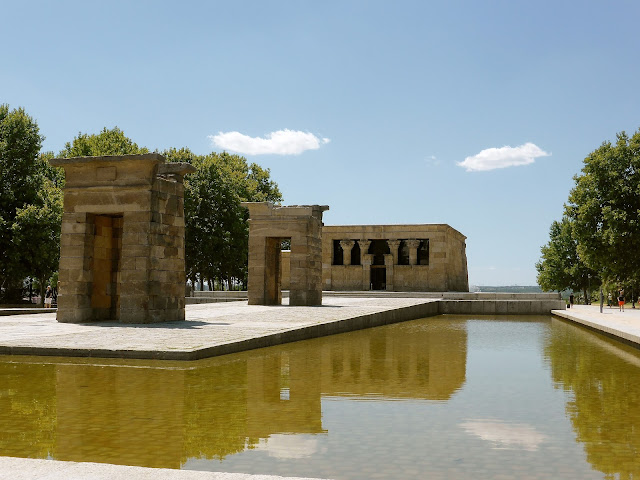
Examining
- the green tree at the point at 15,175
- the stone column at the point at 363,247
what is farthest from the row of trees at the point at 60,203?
the stone column at the point at 363,247

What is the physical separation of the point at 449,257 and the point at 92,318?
3502 cm

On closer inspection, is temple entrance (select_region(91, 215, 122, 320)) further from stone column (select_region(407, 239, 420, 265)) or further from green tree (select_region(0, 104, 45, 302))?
stone column (select_region(407, 239, 420, 265))

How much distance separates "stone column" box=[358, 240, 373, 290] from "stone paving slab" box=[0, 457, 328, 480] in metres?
44.7

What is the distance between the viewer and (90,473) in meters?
3.92

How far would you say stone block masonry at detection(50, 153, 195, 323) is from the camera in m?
16.1

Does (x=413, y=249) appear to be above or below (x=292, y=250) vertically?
above

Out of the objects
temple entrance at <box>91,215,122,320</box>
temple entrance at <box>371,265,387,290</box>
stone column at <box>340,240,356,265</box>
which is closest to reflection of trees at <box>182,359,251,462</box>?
temple entrance at <box>91,215,122,320</box>

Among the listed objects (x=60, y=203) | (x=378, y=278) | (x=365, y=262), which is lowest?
(x=378, y=278)

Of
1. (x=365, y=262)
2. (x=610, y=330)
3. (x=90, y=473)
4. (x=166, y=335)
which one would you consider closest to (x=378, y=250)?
(x=365, y=262)

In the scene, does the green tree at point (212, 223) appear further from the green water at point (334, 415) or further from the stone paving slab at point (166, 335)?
the green water at point (334, 415)

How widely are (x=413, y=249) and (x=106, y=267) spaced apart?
3272cm

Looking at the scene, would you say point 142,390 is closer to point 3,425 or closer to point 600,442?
point 3,425

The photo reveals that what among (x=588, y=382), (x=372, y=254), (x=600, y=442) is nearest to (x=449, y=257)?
(x=372, y=254)

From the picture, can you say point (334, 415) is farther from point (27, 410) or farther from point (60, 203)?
point (60, 203)
